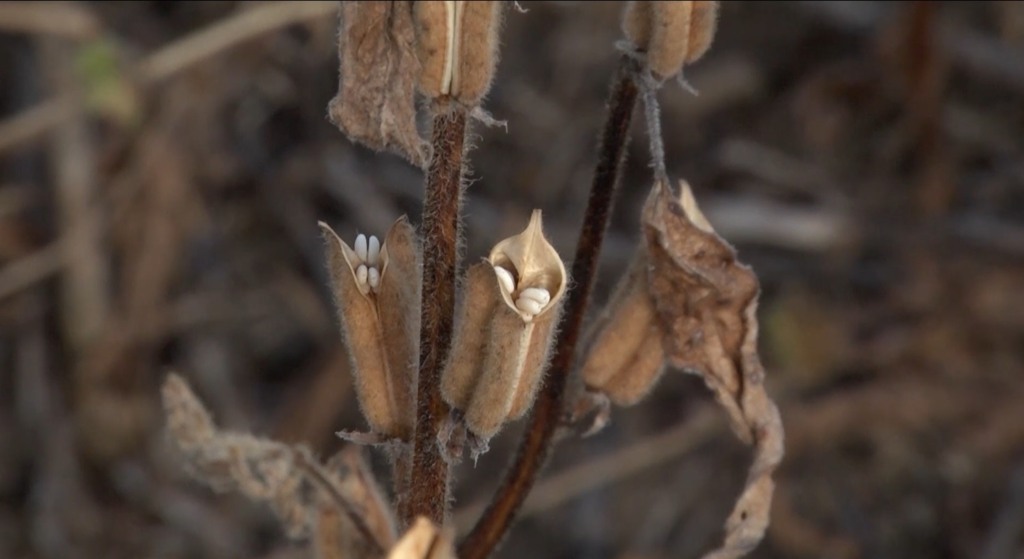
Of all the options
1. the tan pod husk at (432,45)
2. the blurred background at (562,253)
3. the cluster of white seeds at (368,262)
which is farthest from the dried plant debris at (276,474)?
the blurred background at (562,253)

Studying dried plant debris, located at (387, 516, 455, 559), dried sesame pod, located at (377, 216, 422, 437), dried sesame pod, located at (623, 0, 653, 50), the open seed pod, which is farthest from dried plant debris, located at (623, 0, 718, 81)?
dried plant debris, located at (387, 516, 455, 559)

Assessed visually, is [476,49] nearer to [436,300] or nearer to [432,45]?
[432,45]

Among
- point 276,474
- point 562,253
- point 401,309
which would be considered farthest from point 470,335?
point 562,253

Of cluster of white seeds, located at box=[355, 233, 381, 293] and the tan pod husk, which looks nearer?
the tan pod husk

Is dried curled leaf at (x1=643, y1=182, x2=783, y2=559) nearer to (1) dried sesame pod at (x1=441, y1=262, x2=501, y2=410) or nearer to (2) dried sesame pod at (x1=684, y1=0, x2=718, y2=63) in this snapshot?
(2) dried sesame pod at (x1=684, y1=0, x2=718, y2=63)

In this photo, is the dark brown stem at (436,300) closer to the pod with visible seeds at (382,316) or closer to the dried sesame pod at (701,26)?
the pod with visible seeds at (382,316)

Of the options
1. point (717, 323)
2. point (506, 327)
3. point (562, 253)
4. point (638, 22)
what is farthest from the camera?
point (562, 253)

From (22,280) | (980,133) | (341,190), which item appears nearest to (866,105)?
(980,133)

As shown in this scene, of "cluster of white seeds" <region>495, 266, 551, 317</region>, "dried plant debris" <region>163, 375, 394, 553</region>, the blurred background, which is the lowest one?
the blurred background
